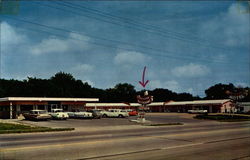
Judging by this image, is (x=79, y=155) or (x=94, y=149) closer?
(x=79, y=155)

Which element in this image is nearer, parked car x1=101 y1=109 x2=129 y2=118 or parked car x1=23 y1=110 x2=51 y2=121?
parked car x1=23 y1=110 x2=51 y2=121

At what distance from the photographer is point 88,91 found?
348 feet

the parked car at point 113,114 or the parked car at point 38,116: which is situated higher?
the parked car at point 38,116

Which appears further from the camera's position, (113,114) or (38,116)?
(113,114)

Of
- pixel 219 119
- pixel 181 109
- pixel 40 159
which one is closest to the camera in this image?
pixel 40 159

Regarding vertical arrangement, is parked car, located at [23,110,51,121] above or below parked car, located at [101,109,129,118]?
above

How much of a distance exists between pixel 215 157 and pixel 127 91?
428 ft

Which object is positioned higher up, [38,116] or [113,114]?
[38,116]

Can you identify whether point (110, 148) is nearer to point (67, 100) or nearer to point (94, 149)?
point (94, 149)

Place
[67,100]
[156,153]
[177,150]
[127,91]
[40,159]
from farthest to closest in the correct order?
1. [127,91]
2. [67,100]
3. [177,150]
4. [156,153]
5. [40,159]

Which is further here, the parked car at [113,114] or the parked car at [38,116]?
the parked car at [113,114]

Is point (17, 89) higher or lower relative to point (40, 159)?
higher

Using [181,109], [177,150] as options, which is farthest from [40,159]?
[181,109]

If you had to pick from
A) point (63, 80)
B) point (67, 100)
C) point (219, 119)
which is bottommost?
point (219, 119)
